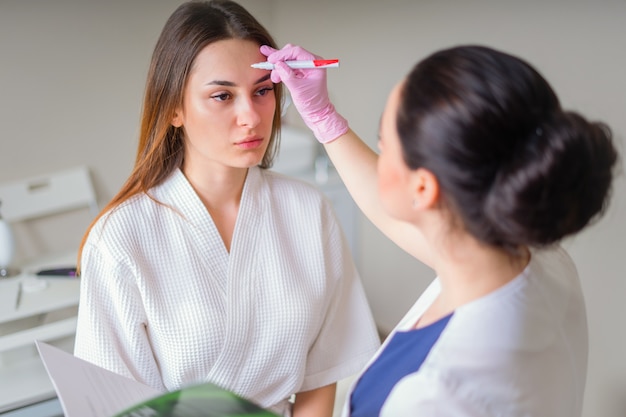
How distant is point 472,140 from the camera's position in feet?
2.52

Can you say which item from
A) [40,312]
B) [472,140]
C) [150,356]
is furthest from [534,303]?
[40,312]

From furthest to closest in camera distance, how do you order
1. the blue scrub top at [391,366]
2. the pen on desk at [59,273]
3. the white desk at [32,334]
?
the pen on desk at [59,273] → the white desk at [32,334] → the blue scrub top at [391,366]

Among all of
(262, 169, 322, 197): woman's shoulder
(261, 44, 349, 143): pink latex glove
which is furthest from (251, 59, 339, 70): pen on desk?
(262, 169, 322, 197): woman's shoulder

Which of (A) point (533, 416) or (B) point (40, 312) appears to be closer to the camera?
(A) point (533, 416)

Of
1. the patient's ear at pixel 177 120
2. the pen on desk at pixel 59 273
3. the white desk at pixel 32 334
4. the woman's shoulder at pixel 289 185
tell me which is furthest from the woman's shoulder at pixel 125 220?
the pen on desk at pixel 59 273

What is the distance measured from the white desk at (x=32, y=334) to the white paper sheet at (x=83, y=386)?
96cm

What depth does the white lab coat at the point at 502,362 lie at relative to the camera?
2.67 ft

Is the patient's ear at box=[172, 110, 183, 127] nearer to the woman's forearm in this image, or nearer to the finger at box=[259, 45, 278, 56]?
the finger at box=[259, 45, 278, 56]

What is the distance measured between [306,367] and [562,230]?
0.73m

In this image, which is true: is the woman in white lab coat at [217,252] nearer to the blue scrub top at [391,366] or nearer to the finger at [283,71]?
the finger at [283,71]

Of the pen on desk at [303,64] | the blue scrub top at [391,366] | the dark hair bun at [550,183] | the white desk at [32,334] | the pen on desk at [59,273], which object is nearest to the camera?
the dark hair bun at [550,183]

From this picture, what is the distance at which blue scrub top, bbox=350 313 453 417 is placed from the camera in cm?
94

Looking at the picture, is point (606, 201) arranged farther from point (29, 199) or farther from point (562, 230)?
point (29, 199)

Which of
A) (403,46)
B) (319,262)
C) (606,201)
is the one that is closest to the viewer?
(606,201)
